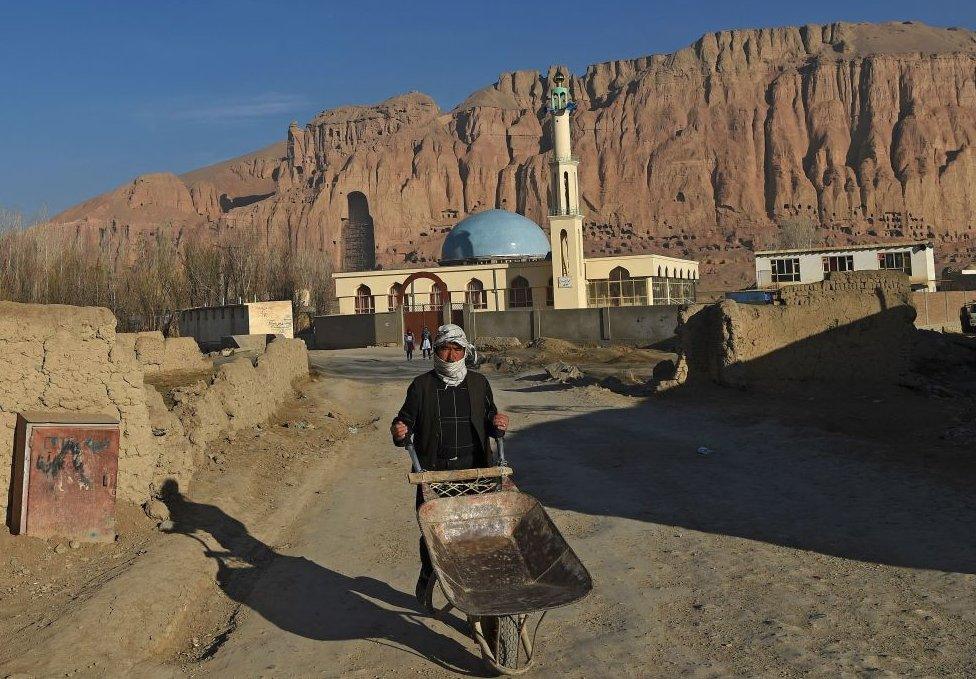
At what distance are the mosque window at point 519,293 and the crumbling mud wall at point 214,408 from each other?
33230 millimetres

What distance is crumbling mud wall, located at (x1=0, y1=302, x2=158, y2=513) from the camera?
7371 mm

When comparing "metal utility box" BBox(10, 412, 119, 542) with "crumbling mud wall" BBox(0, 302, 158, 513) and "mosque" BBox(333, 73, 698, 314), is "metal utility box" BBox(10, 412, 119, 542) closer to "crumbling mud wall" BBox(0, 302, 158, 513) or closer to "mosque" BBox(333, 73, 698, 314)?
Result: "crumbling mud wall" BBox(0, 302, 158, 513)

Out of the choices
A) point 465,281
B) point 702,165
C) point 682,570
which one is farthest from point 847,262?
point 702,165

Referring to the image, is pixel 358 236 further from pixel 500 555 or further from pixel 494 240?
pixel 500 555

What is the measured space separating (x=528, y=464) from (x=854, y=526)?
15.2ft

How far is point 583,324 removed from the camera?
40594 millimetres

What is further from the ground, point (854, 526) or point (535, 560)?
point (535, 560)

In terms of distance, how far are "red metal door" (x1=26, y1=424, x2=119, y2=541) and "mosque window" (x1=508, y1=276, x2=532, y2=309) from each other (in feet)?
144

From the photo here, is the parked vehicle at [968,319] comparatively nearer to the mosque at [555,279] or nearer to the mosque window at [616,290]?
the mosque at [555,279]

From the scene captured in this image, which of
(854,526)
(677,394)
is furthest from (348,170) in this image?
(854,526)

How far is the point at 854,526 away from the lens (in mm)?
7602

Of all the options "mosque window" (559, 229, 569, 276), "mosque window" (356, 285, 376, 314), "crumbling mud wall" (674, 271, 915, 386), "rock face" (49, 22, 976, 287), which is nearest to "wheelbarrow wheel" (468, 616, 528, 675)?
"crumbling mud wall" (674, 271, 915, 386)

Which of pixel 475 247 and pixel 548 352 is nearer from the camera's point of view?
pixel 548 352

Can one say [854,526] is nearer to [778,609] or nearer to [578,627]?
[778,609]
